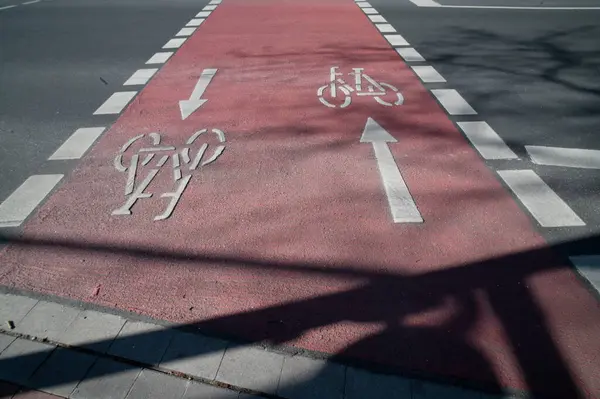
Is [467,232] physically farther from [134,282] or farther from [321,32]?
[321,32]

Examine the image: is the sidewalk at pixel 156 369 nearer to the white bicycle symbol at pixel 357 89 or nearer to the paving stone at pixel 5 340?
the paving stone at pixel 5 340

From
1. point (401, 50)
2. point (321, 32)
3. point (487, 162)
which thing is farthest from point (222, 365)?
point (321, 32)

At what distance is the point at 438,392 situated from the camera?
7.96ft

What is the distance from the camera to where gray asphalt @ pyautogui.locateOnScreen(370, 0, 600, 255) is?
4.41m

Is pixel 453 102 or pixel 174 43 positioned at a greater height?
pixel 174 43

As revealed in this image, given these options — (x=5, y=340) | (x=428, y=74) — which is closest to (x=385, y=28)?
(x=428, y=74)

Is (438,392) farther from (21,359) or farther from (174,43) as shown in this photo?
(174,43)

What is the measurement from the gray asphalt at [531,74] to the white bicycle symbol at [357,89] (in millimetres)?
1132

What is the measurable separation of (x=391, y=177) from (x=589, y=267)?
1.89m

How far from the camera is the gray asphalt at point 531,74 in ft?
14.5

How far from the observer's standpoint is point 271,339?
109 inches

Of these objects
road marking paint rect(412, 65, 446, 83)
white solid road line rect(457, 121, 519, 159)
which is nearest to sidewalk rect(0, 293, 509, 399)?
white solid road line rect(457, 121, 519, 159)

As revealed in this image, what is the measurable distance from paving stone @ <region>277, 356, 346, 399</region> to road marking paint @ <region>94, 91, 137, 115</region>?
4.84 meters

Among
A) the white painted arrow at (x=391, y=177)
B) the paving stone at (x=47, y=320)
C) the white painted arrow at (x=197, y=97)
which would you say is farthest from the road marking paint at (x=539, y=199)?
the white painted arrow at (x=197, y=97)
